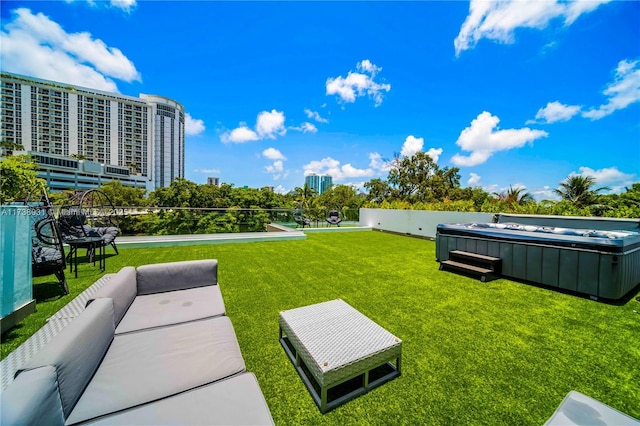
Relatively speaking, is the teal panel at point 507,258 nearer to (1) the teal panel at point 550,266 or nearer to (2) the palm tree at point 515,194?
(1) the teal panel at point 550,266

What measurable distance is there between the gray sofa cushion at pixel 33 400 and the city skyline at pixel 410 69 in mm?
7266

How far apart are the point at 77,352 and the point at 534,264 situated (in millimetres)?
6270

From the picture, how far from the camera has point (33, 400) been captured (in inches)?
36.4

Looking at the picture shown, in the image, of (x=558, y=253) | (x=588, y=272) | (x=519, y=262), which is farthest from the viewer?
(x=519, y=262)

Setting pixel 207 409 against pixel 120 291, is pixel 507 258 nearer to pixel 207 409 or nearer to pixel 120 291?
pixel 207 409

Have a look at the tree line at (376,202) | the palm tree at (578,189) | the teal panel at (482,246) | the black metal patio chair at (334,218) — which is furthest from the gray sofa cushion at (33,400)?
the palm tree at (578,189)

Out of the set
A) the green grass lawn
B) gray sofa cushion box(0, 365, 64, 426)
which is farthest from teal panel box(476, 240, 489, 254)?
gray sofa cushion box(0, 365, 64, 426)

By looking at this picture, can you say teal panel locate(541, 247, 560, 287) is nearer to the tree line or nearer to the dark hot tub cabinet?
the dark hot tub cabinet

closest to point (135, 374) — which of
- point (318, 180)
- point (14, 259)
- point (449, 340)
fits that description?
point (14, 259)

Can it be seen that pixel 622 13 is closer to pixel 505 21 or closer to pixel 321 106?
pixel 505 21

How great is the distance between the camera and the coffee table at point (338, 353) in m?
1.80

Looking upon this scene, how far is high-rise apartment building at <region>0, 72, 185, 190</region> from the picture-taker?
67.1 metres

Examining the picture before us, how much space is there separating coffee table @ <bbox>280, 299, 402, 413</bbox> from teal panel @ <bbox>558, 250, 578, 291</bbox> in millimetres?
4081

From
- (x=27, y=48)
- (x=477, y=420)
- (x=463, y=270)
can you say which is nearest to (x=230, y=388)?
(x=477, y=420)
